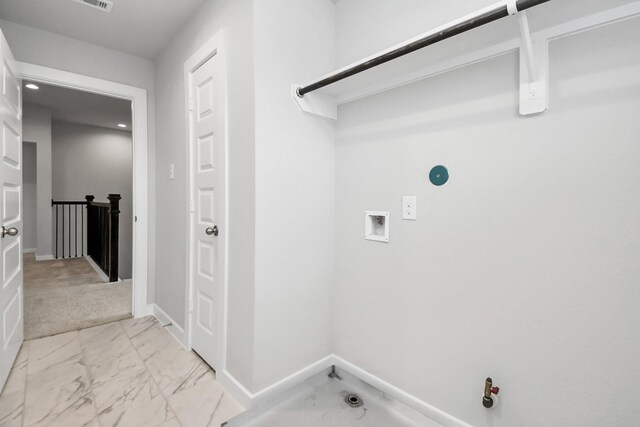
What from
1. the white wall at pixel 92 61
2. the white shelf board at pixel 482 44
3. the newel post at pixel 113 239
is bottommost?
the newel post at pixel 113 239

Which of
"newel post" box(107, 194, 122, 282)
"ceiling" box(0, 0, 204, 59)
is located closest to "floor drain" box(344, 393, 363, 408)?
"ceiling" box(0, 0, 204, 59)

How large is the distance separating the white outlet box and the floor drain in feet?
2.96

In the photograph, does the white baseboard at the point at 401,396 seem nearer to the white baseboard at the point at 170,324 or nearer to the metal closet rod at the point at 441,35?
the white baseboard at the point at 170,324

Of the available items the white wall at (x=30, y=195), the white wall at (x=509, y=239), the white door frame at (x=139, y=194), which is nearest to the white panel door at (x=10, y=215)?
the white door frame at (x=139, y=194)

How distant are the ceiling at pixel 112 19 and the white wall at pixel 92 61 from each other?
0.06m

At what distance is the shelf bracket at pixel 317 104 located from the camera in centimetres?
163

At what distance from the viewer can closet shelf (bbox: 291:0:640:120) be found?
96cm

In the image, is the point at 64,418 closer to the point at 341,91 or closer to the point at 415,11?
the point at 341,91

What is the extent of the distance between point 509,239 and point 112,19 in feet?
9.60

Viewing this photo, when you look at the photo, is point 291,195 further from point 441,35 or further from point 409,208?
point 441,35

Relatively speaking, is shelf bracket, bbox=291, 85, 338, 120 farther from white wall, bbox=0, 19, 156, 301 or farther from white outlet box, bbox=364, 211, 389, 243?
white wall, bbox=0, 19, 156, 301

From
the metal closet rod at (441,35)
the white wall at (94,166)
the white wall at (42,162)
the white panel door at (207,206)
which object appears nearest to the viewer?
the metal closet rod at (441,35)

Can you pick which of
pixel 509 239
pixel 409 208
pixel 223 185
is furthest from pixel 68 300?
pixel 509 239

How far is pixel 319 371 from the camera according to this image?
180 cm
